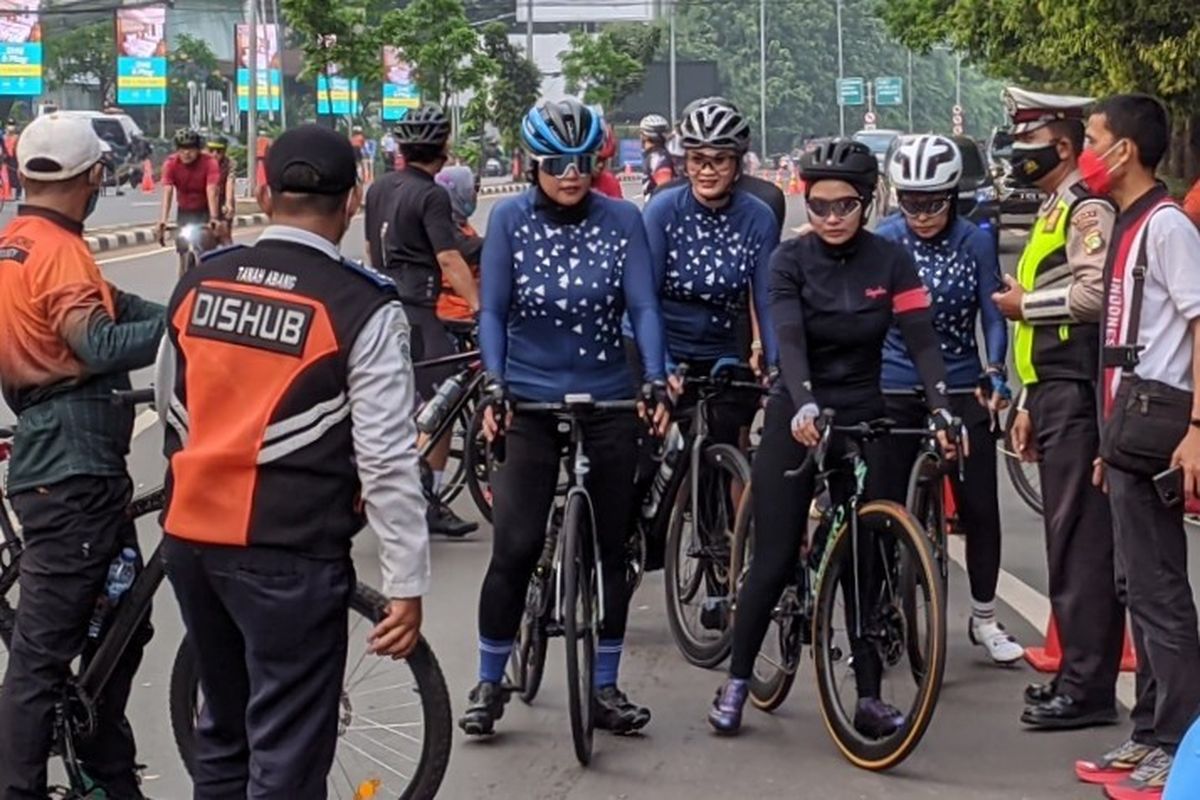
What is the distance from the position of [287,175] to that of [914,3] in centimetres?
3882

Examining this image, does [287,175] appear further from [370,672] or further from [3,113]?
[3,113]

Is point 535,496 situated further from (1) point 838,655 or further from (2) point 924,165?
(2) point 924,165

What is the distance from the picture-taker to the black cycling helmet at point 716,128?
721 centimetres

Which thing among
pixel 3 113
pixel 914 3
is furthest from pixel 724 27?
pixel 914 3

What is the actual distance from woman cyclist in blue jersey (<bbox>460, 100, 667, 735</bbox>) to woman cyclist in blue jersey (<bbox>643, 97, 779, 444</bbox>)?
2.89ft

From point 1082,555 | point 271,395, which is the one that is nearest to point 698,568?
point 1082,555

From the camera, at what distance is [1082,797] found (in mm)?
5887

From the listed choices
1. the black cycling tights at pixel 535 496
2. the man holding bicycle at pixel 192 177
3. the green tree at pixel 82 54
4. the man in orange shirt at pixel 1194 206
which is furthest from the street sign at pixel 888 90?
the black cycling tights at pixel 535 496

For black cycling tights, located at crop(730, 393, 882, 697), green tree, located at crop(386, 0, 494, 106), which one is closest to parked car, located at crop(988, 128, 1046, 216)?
green tree, located at crop(386, 0, 494, 106)

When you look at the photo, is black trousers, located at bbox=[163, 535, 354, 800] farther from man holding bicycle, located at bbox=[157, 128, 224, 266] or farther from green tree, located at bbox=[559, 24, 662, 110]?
green tree, located at bbox=[559, 24, 662, 110]

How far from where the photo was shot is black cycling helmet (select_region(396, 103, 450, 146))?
31.1ft

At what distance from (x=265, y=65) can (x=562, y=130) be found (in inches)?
2445

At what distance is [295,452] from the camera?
420cm

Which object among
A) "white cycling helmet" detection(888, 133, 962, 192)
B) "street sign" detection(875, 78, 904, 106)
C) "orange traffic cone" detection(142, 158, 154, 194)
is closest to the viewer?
"white cycling helmet" detection(888, 133, 962, 192)
